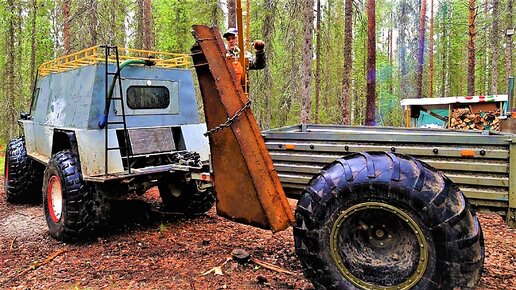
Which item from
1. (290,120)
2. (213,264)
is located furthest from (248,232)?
(290,120)

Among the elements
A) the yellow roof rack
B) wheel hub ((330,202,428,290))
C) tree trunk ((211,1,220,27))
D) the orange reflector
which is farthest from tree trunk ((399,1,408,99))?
wheel hub ((330,202,428,290))

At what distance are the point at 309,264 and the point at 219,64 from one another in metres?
1.89

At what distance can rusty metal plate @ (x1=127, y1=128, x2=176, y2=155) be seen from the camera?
552cm

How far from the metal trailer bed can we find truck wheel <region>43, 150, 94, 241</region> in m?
2.85

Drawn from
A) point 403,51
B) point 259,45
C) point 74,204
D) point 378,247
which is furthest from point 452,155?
point 403,51

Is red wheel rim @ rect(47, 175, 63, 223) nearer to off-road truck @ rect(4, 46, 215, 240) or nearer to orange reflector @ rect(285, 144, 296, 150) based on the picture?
off-road truck @ rect(4, 46, 215, 240)

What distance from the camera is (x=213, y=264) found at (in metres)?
4.12

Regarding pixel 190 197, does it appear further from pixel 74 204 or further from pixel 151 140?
pixel 74 204

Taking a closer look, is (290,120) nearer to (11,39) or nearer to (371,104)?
(371,104)

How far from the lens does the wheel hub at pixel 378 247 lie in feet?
8.65

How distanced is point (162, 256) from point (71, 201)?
4.64ft

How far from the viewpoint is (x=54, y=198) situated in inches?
212

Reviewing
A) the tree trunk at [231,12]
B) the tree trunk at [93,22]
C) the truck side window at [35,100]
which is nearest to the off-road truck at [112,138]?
the truck side window at [35,100]

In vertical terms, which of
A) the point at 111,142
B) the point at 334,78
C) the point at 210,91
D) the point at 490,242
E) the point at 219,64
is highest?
the point at 334,78
